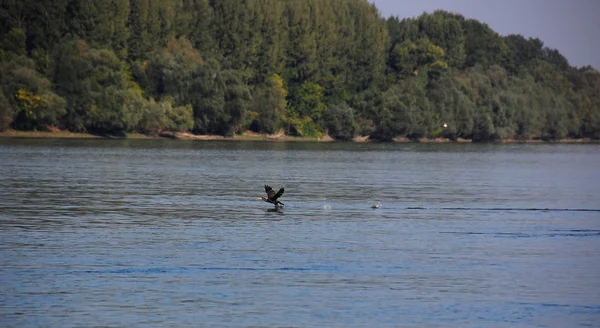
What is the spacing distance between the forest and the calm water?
78.3 metres

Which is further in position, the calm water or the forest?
the forest

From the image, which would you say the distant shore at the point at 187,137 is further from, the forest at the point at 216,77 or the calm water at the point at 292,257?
the calm water at the point at 292,257

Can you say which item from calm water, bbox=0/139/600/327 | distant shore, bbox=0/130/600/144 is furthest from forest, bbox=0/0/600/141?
calm water, bbox=0/139/600/327

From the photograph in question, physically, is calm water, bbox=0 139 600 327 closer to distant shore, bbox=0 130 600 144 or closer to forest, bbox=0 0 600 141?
forest, bbox=0 0 600 141

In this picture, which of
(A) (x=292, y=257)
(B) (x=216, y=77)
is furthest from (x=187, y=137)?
(A) (x=292, y=257)

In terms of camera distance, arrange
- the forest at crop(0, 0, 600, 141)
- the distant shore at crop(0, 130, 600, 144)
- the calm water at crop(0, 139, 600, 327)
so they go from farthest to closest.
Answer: the distant shore at crop(0, 130, 600, 144) → the forest at crop(0, 0, 600, 141) → the calm water at crop(0, 139, 600, 327)

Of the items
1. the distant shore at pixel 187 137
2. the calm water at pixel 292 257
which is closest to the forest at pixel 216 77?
the distant shore at pixel 187 137

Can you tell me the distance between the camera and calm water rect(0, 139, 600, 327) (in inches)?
864

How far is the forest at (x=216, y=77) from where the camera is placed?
134 metres

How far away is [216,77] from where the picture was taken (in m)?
150

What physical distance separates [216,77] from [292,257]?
122118 mm

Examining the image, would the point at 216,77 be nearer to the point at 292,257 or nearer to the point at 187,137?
the point at 187,137

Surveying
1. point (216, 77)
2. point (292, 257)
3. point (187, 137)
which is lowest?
point (187, 137)

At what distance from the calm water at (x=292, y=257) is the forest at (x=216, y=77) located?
7826cm
